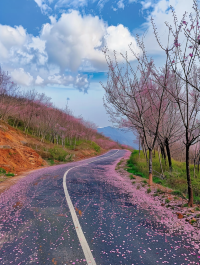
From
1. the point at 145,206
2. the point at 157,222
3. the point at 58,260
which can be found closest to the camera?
the point at 58,260

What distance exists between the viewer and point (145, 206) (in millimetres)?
7172

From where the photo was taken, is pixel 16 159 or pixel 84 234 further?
pixel 16 159

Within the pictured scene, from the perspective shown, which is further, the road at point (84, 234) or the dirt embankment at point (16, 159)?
the dirt embankment at point (16, 159)

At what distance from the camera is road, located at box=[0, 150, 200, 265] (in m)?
3.57

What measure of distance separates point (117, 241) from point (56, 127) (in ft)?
124

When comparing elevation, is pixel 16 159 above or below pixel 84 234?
below

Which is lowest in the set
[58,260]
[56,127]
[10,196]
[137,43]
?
[10,196]

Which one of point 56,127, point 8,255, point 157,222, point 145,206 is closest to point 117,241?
point 157,222

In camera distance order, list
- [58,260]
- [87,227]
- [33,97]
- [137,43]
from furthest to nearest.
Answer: [33,97]
[137,43]
[87,227]
[58,260]

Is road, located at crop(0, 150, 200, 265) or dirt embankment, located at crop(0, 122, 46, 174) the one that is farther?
dirt embankment, located at crop(0, 122, 46, 174)

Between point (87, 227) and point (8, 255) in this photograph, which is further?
point (87, 227)

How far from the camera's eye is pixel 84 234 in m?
4.51

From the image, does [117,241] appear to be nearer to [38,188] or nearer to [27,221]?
[27,221]

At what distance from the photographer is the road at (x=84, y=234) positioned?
3566 millimetres
